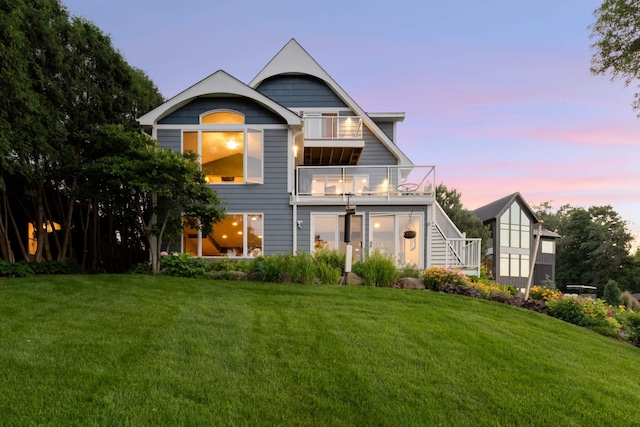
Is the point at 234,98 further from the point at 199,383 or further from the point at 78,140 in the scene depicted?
the point at 199,383

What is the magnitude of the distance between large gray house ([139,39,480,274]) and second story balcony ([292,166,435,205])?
0.11 ft

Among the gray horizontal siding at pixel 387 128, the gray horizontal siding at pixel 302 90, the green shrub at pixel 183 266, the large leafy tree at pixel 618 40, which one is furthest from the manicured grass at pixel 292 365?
the gray horizontal siding at pixel 387 128

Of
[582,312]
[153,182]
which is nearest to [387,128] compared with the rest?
[153,182]

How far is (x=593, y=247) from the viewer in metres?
36.5

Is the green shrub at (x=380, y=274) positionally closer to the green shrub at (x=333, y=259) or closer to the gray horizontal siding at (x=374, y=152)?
the green shrub at (x=333, y=259)

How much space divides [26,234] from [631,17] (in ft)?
56.3

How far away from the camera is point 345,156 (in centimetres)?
1401

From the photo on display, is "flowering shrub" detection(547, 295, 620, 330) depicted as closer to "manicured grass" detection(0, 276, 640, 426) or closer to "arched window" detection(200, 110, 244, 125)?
"manicured grass" detection(0, 276, 640, 426)

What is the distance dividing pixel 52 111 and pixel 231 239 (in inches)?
229

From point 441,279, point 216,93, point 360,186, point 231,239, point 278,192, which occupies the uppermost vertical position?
point 216,93

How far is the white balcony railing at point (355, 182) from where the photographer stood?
11.5 metres

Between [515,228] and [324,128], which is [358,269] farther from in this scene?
[515,228]

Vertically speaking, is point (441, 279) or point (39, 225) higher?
point (39, 225)

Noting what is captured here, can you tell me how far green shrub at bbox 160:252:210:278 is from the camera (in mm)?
9344
